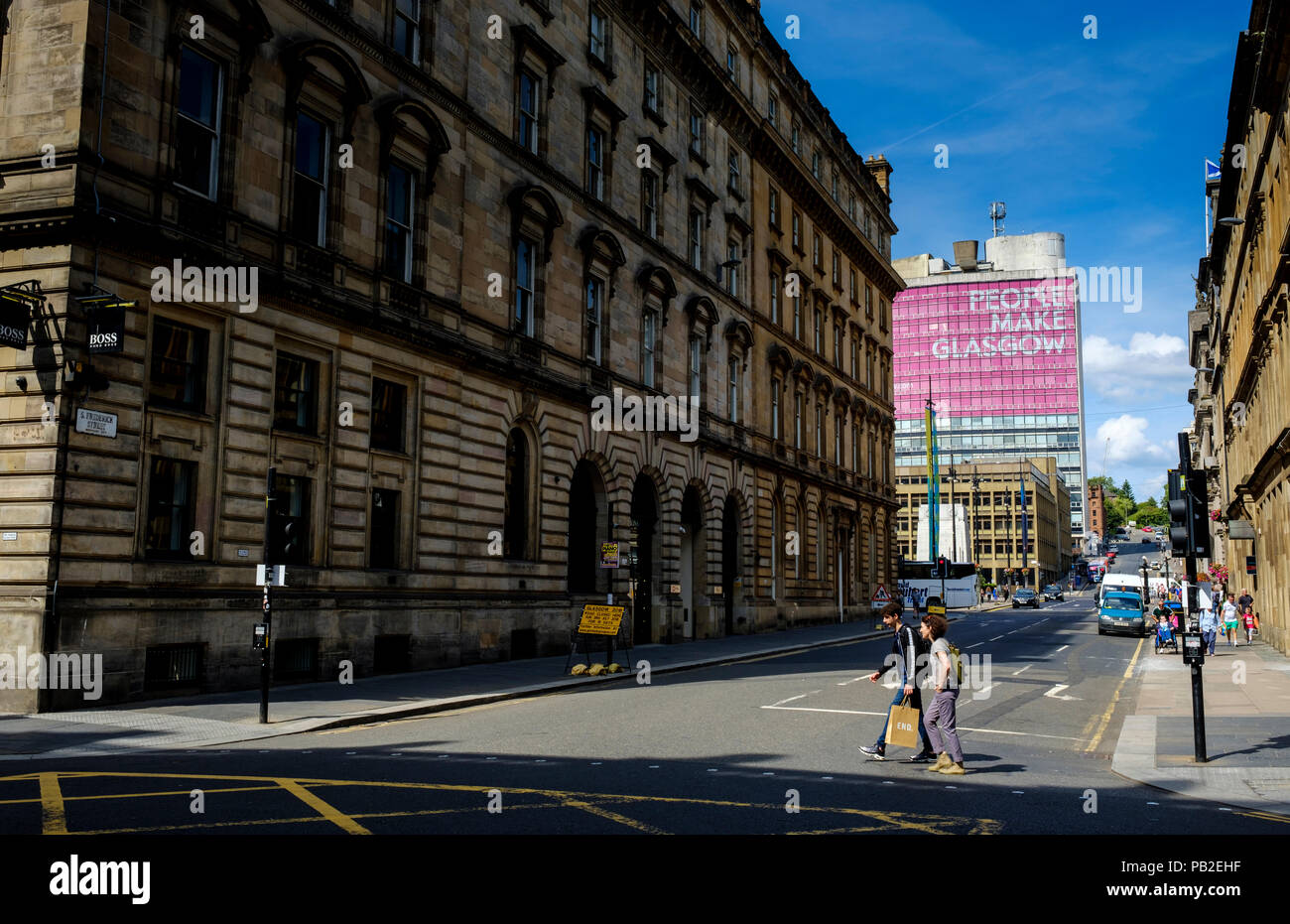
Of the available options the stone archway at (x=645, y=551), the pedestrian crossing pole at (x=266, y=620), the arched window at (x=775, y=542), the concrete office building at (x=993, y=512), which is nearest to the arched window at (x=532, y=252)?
the stone archway at (x=645, y=551)

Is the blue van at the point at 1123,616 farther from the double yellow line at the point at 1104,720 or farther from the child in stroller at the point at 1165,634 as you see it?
the double yellow line at the point at 1104,720

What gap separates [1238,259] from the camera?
146ft

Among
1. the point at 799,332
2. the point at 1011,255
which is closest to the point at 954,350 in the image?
the point at 1011,255

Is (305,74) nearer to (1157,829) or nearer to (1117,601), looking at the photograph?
(1157,829)

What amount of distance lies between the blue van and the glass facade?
12480cm

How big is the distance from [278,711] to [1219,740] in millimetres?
14187

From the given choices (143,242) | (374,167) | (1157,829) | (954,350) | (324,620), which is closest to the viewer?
(1157,829)

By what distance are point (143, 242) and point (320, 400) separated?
5.33m

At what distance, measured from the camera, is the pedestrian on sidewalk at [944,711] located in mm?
11867

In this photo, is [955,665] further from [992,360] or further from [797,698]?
[992,360]

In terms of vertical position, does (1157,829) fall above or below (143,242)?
below

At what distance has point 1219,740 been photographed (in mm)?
14820

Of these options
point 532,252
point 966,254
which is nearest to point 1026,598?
point 532,252

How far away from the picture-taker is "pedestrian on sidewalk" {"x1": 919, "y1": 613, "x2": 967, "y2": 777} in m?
11.9
